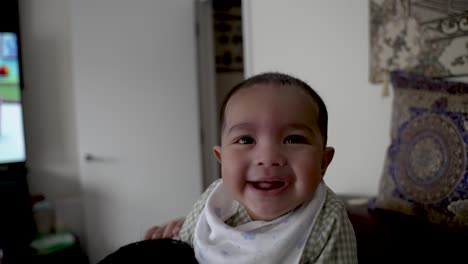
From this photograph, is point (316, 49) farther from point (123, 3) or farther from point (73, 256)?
point (73, 256)

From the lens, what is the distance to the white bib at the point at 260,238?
724mm

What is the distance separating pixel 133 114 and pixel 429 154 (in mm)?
2469

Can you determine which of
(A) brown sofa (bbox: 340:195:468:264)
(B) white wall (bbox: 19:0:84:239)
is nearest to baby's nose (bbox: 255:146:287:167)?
(A) brown sofa (bbox: 340:195:468:264)

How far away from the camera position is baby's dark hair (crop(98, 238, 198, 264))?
0.69 m

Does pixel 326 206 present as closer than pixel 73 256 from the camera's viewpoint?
Yes

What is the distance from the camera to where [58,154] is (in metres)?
2.96

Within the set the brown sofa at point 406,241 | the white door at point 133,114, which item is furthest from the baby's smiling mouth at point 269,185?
the white door at point 133,114

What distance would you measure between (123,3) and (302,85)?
2.62 metres

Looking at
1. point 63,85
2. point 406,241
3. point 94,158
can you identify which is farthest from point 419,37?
point 63,85

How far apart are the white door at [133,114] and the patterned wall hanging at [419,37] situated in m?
1.98

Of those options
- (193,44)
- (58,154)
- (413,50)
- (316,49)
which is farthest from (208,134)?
(413,50)

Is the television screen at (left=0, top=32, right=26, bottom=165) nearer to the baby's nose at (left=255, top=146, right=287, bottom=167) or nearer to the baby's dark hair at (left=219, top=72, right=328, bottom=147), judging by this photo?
the baby's dark hair at (left=219, top=72, right=328, bottom=147)

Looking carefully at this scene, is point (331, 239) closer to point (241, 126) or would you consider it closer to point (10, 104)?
point (241, 126)

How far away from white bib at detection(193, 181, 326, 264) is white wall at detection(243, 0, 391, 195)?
95 cm
